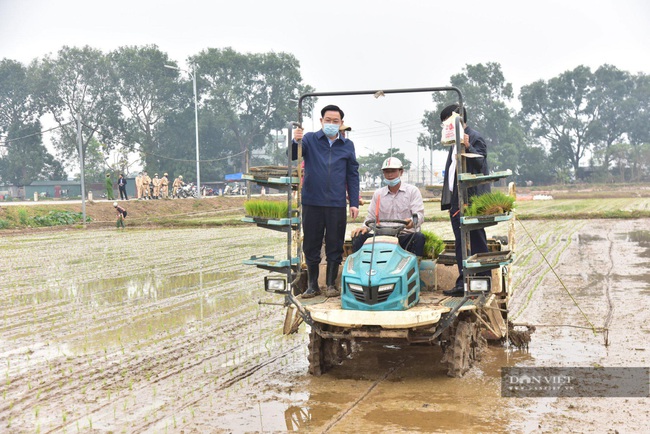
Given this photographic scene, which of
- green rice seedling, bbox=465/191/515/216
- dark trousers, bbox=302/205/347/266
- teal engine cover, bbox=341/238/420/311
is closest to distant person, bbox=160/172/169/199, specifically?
dark trousers, bbox=302/205/347/266

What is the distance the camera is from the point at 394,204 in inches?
288

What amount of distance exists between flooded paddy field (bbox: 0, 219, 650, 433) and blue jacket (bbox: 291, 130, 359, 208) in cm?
156

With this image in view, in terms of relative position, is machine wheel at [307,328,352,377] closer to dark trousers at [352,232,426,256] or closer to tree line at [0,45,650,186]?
dark trousers at [352,232,426,256]

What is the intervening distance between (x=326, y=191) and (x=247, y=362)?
5.83 feet

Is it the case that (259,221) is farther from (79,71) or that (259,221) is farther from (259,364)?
(79,71)

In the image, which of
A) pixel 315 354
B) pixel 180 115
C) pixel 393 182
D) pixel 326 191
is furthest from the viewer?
pixel 180 115

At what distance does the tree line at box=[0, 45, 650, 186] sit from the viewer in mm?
67562

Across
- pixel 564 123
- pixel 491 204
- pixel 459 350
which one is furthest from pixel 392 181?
pixel 564 123

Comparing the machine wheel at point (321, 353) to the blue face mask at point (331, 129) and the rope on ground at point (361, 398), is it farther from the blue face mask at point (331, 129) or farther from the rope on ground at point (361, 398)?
the blue face mask at point (331, 129)

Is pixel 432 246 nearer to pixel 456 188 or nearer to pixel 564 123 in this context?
pixel 456 188

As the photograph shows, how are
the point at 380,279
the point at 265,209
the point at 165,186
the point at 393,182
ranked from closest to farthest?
the point at 380,279 < the point at 265,209 < the point at 393,182 < the point at 165,186

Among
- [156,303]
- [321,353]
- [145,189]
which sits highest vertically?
[145,189]

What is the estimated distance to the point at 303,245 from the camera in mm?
7359

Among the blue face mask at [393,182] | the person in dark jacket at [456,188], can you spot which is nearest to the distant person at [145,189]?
the blue face mask at [393,182]
